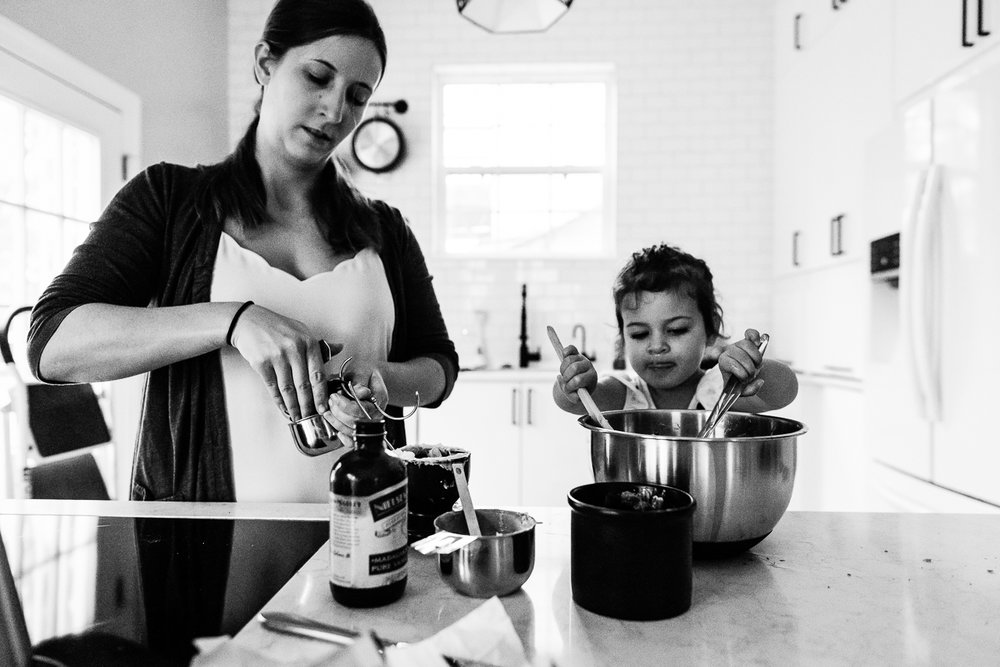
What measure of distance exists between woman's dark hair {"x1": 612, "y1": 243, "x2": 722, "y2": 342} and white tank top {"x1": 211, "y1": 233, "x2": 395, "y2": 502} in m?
0.64

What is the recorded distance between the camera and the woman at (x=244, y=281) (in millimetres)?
1077

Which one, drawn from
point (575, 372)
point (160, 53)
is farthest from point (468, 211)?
point (575, 372)

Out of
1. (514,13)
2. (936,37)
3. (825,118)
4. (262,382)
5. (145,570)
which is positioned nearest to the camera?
(145,570)

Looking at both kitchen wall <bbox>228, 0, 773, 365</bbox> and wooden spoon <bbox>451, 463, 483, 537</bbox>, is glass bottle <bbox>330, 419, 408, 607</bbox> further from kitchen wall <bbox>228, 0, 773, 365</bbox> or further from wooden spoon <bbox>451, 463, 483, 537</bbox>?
kitchen wall <bbox>228, 0, 773, 365</bbox>

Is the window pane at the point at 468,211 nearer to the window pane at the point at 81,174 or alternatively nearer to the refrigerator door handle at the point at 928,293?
the window pane at the point at 81,174

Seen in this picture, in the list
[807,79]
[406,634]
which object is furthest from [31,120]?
[807,79]

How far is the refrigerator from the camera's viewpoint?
178 centimetres

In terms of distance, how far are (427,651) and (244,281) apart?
2.73 feet

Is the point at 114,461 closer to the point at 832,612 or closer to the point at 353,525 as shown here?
the point at 353,525

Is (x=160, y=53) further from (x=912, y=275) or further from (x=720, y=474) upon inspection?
(x=720, y=474)

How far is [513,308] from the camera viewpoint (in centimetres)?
423

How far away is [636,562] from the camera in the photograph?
0.70m

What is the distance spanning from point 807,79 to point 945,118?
5.48 feet

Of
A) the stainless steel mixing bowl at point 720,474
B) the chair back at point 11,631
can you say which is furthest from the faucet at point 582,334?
the chair back at point 11,631
